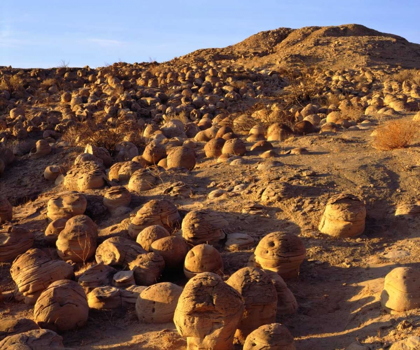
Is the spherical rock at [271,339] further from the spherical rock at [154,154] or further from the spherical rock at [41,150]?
the spherical rock at [41,150]

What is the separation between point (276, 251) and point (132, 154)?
15.6ft

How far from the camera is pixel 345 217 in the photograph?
527 cm

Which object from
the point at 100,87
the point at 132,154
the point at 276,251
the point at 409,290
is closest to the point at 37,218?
the point at 132,154

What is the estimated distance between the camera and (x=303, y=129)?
8625mm

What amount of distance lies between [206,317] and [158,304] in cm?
75

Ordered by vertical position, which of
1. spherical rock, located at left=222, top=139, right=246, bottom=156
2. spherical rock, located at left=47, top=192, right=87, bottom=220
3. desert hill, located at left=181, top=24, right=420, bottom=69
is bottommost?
spherical rock, located at left=47, top=192, right=87, bottom=220

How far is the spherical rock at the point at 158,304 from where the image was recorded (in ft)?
13.2

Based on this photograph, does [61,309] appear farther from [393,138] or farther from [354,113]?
[354,113]

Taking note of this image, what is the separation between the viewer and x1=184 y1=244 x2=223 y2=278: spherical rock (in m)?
4.61

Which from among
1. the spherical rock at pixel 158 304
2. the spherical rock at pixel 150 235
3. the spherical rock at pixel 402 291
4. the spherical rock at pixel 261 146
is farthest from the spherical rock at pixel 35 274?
the spherical rock at pixel 261 146

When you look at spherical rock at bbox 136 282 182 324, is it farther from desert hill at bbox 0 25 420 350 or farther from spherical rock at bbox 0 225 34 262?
spherical rock at bbox 0 225 34 262

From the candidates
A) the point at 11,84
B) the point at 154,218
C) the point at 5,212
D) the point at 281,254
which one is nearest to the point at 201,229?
the point at 154,218

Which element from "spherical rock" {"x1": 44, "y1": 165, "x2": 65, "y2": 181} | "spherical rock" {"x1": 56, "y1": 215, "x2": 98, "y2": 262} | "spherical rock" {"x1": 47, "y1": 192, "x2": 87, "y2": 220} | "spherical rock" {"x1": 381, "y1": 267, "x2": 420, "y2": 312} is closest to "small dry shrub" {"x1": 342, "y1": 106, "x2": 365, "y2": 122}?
"spherical rock" {"x1": 44, "y1": 165, "x2": 65, "y2": 181}

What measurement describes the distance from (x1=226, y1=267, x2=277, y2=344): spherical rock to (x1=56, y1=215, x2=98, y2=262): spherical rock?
2194 millimetres
